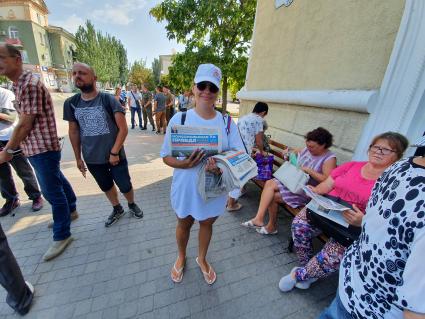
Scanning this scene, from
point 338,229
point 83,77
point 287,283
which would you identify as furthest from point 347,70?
point 83,77

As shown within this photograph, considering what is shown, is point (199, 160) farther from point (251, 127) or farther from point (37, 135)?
point (251, 127)

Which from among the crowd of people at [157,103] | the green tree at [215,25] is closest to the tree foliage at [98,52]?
the crowd of people at [157,103]

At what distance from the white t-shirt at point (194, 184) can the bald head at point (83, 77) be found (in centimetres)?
128

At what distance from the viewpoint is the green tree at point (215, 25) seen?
650cm

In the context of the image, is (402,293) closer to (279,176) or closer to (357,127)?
(279,176)

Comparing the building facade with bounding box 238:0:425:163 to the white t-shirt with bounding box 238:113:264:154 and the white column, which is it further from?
the white t-shirt with bounding box 238:113:264:154

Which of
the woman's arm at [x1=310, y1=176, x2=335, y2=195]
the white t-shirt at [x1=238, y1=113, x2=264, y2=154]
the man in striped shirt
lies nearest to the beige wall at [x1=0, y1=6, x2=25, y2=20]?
the man in striped shirt

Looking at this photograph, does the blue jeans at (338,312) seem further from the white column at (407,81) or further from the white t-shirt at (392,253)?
the white column at (407,81)

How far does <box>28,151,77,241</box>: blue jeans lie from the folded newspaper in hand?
1.71 meters

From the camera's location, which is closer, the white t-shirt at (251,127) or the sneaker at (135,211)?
the sneaker at (135,211)

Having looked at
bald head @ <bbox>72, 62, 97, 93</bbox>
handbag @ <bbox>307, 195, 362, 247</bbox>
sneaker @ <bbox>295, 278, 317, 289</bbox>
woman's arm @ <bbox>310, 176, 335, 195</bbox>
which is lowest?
sneaker @ <bbox>295, 278, 317, 289</bbox>

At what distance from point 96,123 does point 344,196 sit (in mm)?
2739

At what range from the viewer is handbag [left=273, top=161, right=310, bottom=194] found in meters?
2.51

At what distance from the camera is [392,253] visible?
891 millimetres
